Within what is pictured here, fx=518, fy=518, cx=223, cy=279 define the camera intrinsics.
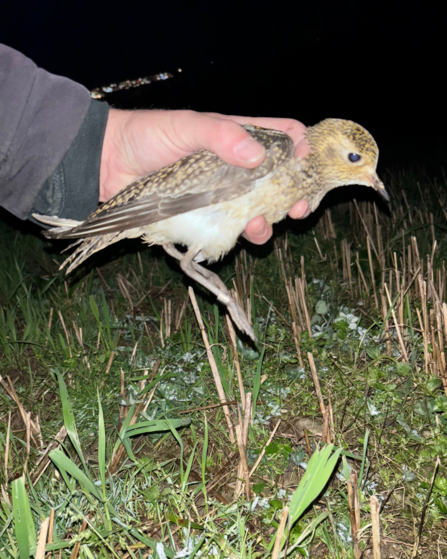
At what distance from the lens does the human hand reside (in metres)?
2.74

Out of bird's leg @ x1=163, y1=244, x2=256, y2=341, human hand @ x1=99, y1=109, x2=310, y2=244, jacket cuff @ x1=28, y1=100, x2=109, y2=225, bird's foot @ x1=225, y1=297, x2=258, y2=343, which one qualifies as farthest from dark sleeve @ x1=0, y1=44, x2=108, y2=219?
bird's foot @ x1=225, y1=297, x2=258, y2=343

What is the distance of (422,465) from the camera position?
2488 millimetres

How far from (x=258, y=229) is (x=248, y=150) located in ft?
2.11

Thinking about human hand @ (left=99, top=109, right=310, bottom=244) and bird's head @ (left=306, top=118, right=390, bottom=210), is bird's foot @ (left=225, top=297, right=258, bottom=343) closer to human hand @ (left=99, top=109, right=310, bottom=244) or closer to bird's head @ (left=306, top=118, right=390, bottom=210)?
human hand @ (left=99, top=109, right=310, bottom=244)

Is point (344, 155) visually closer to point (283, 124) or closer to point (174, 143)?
point (283, 124)

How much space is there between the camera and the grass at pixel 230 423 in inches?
84.0

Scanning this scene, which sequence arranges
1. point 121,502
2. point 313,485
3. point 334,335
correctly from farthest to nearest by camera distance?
point 334,335 → point 121,502 → point 313,485

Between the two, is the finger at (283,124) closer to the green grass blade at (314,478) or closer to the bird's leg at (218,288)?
the bird's leg at (218,288)

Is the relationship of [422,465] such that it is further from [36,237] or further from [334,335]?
[36,237]

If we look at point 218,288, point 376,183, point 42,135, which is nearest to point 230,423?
point 218,288

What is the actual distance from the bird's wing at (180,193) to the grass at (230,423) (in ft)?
2.10

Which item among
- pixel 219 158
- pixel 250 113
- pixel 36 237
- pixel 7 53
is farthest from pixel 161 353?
pixel 250 113

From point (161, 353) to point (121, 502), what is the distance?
52.4 inches

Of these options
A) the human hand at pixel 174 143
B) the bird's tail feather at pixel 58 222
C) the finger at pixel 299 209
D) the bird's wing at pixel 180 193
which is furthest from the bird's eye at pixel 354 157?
the bird's tail feather at pixel 58 222
